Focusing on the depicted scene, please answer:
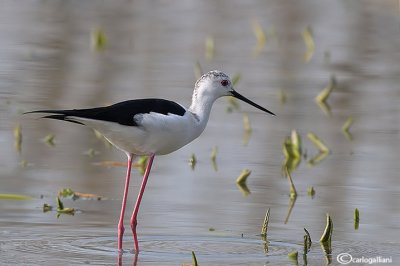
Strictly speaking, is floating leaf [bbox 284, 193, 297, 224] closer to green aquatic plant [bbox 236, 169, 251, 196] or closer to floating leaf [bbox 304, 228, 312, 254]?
green aquatic plant [bbox 236, 169, 251, 196]

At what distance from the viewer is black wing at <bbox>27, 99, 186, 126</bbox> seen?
22.7 feet

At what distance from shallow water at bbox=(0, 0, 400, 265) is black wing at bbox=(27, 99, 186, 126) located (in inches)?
27.1

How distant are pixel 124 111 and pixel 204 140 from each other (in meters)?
3.23

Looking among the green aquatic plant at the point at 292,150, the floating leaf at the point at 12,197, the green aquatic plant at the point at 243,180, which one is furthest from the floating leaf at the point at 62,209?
the green aquatic plant at the point at 292,150

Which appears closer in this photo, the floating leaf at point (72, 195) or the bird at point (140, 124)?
the bird at point (140, 124)

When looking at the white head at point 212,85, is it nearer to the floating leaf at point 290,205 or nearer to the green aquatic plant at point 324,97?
the floating leaf at point 290,205

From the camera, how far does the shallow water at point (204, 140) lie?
7.20 m

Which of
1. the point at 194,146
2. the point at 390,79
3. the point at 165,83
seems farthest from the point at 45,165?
the point at 390,79

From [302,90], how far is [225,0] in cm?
859

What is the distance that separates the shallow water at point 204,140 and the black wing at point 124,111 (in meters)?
0.69

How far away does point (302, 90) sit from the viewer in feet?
43.0

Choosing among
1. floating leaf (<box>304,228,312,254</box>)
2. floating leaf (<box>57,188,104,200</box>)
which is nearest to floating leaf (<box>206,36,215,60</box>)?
floating leaf (<box>57,188,104,200</box>)

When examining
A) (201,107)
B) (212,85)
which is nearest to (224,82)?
(212,85)

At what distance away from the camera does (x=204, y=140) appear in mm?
10297
